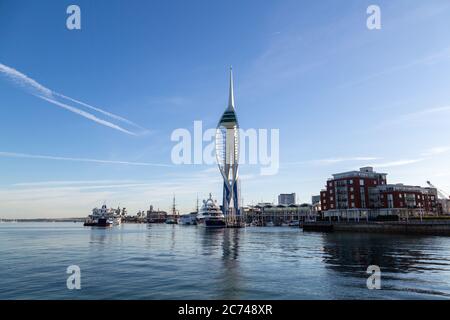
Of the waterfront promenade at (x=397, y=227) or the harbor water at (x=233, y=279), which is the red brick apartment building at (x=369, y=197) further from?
the harbor water at (x=233, y=279)

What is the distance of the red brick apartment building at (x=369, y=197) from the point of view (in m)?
133

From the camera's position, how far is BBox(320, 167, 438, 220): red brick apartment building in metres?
133

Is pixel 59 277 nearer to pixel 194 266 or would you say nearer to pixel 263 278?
pixel 194 266

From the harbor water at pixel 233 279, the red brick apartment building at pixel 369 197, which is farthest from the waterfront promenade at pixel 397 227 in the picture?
the harbor water at pixel 233 279

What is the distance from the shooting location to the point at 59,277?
3203 centimetres

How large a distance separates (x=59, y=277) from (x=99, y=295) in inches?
413

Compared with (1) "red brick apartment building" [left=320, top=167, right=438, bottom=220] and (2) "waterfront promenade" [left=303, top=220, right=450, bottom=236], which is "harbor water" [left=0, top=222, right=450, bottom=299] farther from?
(1) "red brick apartment building" [left=320, top=167, right=438, bottom=220]

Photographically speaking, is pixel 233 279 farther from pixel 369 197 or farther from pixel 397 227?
pixel 369 197

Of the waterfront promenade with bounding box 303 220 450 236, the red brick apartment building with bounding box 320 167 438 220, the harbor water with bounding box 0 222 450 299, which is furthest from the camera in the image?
the red brick apartment building with bounding box 320 167 438 220

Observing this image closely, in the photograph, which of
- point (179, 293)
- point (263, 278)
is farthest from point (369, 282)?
point (179, 293)

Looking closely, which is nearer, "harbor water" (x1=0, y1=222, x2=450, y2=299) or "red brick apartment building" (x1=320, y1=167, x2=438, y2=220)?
"harbor water" (x1=0, y1=222, x2=450, y2=299)

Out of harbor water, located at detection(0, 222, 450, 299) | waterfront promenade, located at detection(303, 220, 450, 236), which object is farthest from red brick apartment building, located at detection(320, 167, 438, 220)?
harbor water, located at detection(0, 222, 450, 299)

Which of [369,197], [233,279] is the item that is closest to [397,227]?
[369,197]
